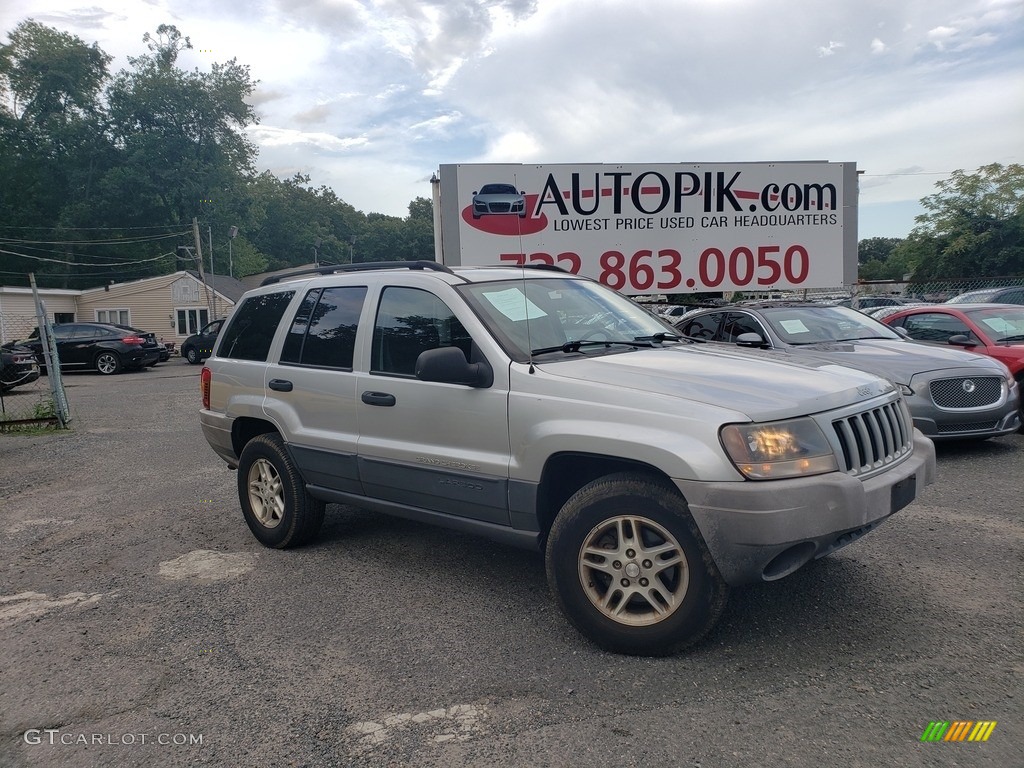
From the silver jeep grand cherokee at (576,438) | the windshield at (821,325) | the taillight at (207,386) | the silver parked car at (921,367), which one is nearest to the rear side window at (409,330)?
the silver jeep grand cherokee at (576,438)

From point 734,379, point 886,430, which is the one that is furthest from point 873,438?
point 734,379

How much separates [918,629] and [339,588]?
9.86ft

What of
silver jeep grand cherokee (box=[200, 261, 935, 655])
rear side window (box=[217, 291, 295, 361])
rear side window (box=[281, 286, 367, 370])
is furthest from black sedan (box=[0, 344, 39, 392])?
silver jeep grand cherokee (box=[200, 261, 935, 655])

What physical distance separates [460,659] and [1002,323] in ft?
26.2

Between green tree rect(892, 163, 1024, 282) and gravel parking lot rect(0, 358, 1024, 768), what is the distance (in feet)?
133

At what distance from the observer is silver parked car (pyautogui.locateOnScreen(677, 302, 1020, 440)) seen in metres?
7.14

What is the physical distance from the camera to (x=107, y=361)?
23.4 meters

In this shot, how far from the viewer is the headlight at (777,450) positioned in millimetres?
3146

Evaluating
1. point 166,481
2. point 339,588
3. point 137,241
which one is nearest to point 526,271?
point 339,588

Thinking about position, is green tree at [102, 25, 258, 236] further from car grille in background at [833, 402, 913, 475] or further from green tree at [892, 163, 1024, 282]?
car grille in background at [833, 402, 913, 475]

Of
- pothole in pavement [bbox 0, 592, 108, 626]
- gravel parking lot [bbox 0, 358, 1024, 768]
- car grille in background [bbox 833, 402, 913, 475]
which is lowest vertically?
pothole in pavement [bbox 0, 592, 108, 626]

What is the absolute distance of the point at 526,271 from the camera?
4.86 m

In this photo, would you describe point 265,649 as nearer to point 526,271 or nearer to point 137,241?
point 526,271

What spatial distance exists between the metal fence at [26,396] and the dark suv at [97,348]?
56.8 inches
